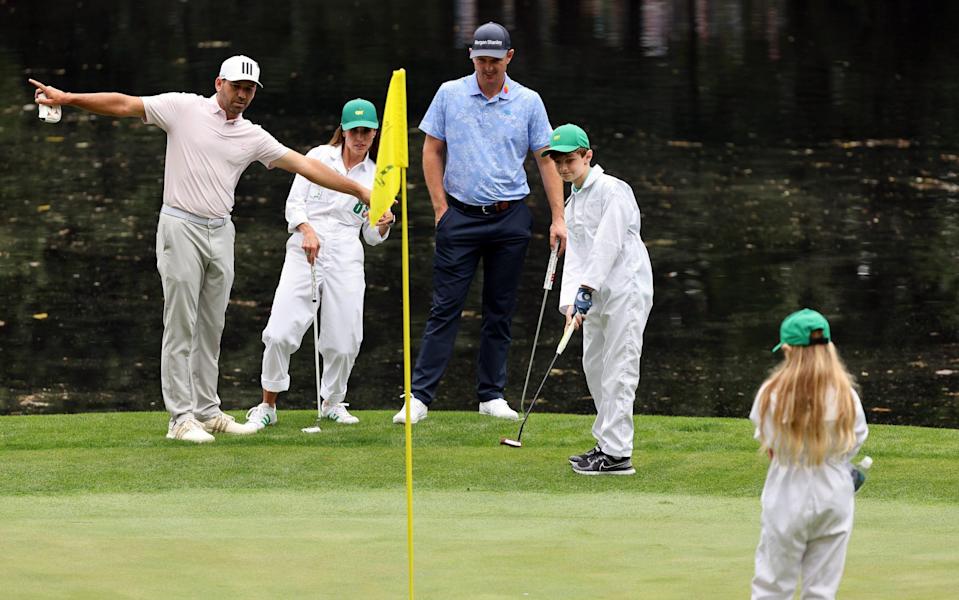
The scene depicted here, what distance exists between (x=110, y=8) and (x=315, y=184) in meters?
30.9

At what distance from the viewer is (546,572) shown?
5945 millimetres

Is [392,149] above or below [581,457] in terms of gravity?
above

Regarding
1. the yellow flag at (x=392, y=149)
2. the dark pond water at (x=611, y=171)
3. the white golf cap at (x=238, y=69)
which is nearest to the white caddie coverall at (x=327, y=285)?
the white golf cap at (x=238, y=69)

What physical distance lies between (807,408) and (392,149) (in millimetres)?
1702

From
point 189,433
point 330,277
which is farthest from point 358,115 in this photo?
point 189,433

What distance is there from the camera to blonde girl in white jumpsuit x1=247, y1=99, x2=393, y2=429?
9344 mm

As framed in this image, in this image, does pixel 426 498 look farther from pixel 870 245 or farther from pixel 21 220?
pixel 21 220

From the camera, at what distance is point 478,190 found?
9.42m

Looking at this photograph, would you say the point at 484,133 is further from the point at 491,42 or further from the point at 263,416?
the point at 263,416

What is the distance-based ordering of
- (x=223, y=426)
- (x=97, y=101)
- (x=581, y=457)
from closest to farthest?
(x=581, y=457) < (x=97, y=101) < (x=223, y=426)

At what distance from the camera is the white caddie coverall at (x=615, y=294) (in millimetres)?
7699

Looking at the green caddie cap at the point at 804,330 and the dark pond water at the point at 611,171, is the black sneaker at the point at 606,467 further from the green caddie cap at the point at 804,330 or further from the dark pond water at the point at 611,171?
the dark pond water at the point at 611,171

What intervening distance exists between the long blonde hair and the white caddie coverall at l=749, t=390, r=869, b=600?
0.6 inches

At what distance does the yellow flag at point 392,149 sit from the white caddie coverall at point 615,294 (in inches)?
66.5
